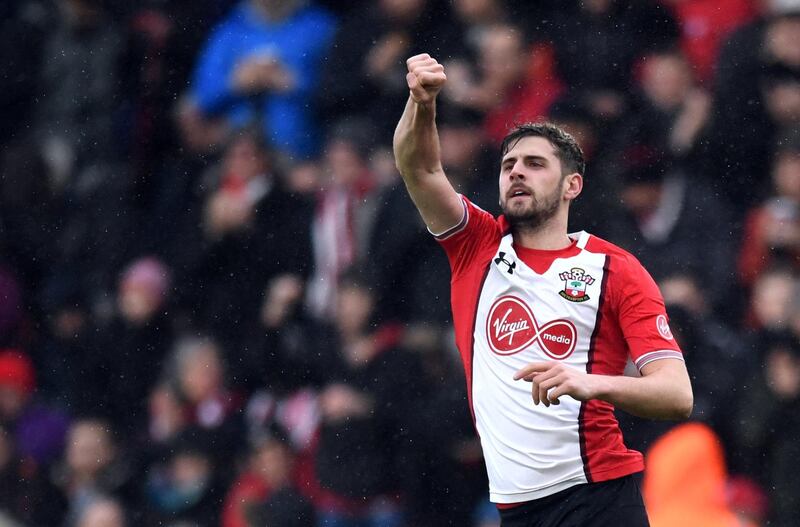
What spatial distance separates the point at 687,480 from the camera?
5.55 metres

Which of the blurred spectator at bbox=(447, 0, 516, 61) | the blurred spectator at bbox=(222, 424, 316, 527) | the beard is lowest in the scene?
the blurred spectator at bbox=(222, 424, 316, 527)

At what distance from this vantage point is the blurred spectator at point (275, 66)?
7.15 m

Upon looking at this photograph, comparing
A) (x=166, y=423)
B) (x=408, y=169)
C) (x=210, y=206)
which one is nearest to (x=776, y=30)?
(x=408, y=169)

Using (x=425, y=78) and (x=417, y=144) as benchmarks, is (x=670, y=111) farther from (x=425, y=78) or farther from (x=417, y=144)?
(x=425, y=78)

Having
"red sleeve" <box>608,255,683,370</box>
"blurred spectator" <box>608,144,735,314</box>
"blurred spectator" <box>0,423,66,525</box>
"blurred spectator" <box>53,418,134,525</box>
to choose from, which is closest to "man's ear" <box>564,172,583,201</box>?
"red sleeve" <box>608,255,683,370</box>

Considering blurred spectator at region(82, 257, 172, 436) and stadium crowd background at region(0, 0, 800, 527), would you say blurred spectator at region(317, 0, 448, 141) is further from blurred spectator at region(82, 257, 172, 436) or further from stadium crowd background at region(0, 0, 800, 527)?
blurred spectator at region(82, 257, 172, 436)

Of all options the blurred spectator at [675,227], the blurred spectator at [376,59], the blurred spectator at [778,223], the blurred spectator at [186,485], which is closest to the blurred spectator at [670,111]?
the blurred spectator at [675,227]

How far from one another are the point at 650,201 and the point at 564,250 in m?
1.86

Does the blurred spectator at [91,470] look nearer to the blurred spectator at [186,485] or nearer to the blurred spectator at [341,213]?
the blurred spectator at [186,485]

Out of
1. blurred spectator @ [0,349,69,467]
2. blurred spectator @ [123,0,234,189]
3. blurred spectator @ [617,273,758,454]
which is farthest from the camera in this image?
blurred spectator @ [123,0,234,189]

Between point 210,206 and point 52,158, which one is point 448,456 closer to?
point 210,206

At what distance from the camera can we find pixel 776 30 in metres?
5.85

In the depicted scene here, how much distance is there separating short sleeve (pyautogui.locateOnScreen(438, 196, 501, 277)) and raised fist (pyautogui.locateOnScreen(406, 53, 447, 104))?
41 cm

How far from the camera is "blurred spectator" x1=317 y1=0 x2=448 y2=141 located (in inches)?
266
